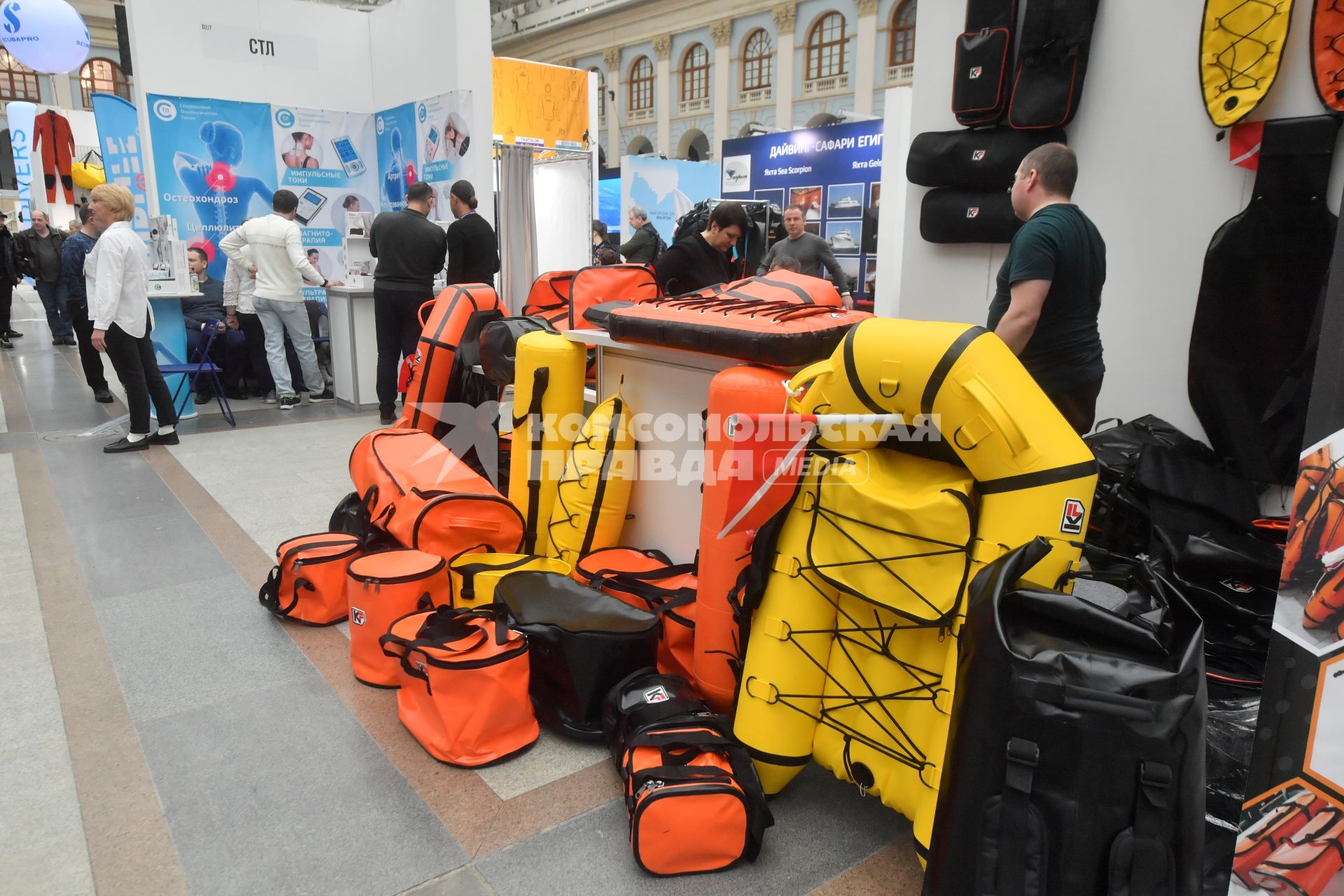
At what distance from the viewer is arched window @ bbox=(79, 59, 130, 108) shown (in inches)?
1035

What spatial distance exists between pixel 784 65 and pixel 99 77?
2258 cm

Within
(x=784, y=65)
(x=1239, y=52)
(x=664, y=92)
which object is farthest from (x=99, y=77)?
(x=1239, y=52)

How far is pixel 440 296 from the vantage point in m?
3.94

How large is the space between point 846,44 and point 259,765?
20.0 metres

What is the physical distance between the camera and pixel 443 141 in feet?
21.7

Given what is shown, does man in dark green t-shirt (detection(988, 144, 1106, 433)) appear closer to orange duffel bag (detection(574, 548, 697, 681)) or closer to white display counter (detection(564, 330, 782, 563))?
white display counter (detection(564, 330, 782, 563))

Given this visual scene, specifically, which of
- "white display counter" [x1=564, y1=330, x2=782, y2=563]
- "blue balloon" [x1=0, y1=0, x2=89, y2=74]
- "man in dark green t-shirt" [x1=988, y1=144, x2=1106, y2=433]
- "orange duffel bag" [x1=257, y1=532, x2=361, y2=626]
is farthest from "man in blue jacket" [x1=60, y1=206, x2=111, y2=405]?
"man in dark green t-shirt" [x1=988, y1=144, x2=1106, y2=433]

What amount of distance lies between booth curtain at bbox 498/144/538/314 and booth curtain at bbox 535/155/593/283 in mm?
179

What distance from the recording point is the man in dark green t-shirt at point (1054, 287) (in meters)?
2.27

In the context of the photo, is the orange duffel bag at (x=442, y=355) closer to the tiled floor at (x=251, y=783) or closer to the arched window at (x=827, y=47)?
the tiled floor at (x=251, y=783)

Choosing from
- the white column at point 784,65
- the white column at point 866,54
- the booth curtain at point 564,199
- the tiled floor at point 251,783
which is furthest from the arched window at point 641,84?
the tiled floor at point 251,783

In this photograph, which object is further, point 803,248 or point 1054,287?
point 803,248

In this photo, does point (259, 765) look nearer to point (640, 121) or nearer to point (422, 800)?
point (422, 800)

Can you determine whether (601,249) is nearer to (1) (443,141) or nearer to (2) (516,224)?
(2) (516,224)
